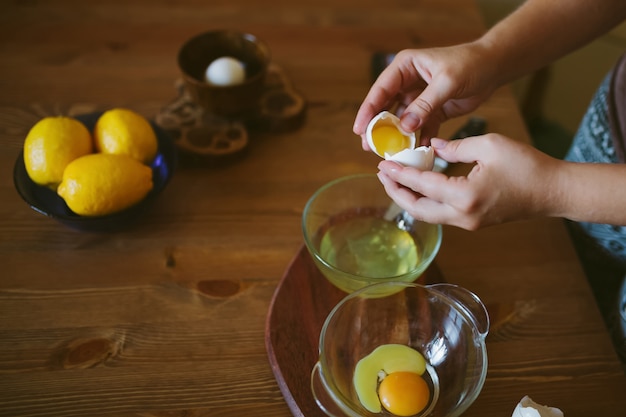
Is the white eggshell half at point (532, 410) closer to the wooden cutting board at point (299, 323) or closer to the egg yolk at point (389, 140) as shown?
the wooden cutting board at point (299, 323)

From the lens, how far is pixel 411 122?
826mm

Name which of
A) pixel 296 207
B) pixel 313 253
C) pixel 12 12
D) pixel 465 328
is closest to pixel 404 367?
pixel 465 328

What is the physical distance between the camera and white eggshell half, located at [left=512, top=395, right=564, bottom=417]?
0.70 metres

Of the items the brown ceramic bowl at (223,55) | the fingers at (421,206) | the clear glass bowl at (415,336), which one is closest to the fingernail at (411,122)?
the fingers at (421,206)

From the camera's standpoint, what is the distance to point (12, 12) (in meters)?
1.27

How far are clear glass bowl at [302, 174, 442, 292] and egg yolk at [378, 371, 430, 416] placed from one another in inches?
6.2

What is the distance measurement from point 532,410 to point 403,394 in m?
0.17

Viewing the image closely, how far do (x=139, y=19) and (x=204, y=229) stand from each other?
0.66 m

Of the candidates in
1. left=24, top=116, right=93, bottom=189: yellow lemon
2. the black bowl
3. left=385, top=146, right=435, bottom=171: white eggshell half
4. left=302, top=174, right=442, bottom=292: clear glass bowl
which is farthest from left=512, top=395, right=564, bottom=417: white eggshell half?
left=24, top=116, right=93, bottom=189: yellow lemon

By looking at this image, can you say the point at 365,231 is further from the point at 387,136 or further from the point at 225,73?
the point at 225,73

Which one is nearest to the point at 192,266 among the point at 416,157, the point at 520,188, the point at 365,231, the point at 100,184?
the point at 100,184

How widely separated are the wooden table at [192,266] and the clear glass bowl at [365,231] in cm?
5

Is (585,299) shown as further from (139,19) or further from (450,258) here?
(139,19)

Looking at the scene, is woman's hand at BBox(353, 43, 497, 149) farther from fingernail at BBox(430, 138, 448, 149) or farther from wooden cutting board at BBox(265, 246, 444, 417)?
wooden cutting board at BBox(265, 246, 444, 417)
